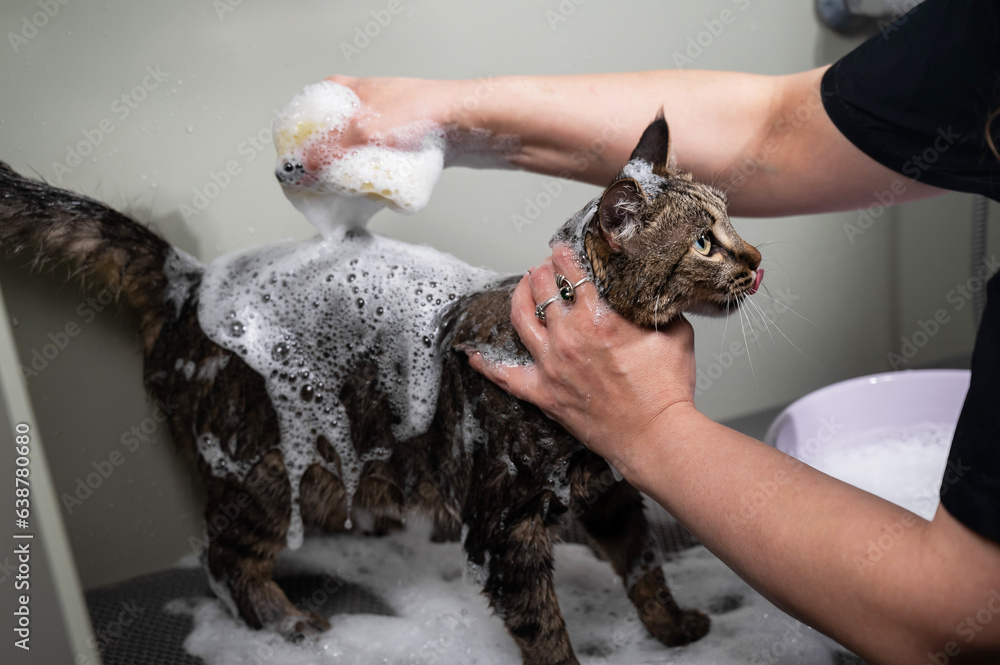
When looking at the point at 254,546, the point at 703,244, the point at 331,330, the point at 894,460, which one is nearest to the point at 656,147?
the point at 703,244

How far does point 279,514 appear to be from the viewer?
1.07m

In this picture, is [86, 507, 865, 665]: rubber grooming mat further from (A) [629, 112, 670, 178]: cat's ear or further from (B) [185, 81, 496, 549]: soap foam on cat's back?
(A) [629, 112, 670, 178]: cat's ear

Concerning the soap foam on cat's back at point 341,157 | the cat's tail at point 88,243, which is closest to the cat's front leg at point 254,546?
the cat's tail at point 88,243

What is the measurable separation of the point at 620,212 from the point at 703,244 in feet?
0.33

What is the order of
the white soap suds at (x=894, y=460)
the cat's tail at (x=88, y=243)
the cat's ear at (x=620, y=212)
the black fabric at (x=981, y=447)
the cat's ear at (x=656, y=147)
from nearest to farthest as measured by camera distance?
1. the black fabric at (x=981, y=447)
2. the cat's ear at (x=620, y=212)
3. the cat's ear at (x=656, y=147)
4. the cat's tail at (x=88, y=243)
5. the white soap suds at (x=894, y=460)

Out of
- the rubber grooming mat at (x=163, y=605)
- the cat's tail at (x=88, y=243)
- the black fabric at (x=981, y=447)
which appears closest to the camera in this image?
the black fabric at (x=981, y=447)

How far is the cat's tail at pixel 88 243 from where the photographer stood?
95 cm

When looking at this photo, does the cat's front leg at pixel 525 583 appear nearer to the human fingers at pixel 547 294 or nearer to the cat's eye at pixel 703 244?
the human fingers at pixel 547 294

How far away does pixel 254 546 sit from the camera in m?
1.09

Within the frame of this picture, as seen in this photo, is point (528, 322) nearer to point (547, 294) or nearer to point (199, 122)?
point (547, 294)

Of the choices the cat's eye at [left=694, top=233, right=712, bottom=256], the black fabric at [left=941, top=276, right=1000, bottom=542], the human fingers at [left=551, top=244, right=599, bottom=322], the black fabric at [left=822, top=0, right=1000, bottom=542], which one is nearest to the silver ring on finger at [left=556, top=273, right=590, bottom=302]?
the human fingers at [left=551, top=244, right=599, bottom=322]

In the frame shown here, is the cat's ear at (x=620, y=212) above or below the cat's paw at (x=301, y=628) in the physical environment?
above

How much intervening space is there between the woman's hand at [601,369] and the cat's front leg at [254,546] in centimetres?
45

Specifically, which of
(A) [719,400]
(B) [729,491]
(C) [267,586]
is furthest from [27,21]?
(A) [719,400]
